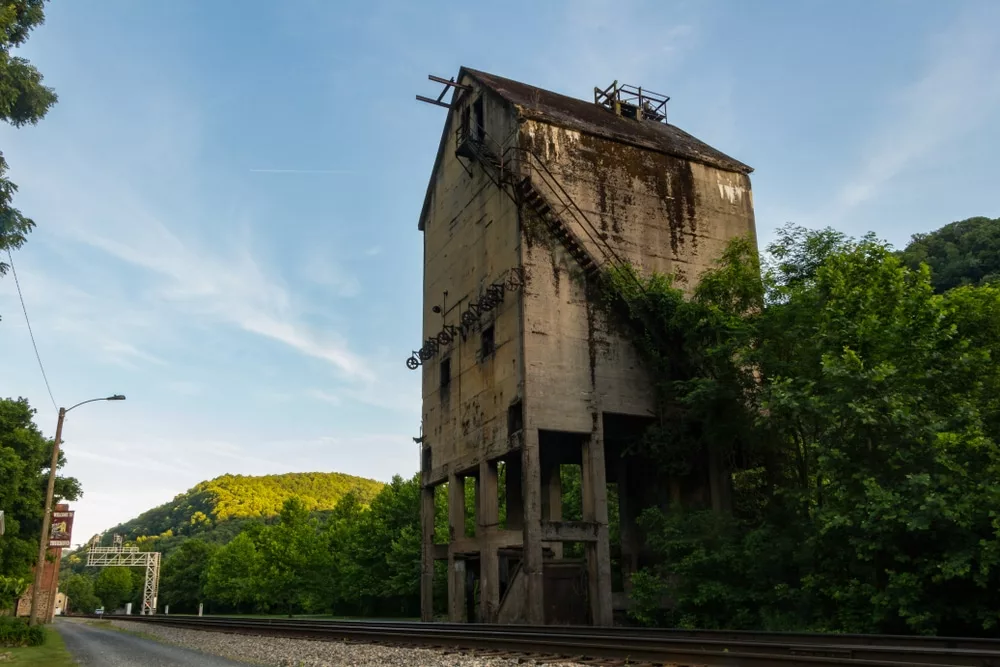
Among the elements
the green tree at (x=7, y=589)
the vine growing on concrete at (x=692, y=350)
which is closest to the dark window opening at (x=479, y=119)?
the vine growing on concrete at (x=692, y=350)

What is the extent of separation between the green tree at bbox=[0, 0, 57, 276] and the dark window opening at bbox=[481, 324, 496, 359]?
56.1ft

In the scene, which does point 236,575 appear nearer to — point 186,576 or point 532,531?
point 186,576

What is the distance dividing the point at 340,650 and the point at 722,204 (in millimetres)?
25493

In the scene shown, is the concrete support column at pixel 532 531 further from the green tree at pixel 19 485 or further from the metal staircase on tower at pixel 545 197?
the green tree at pixel 19 485

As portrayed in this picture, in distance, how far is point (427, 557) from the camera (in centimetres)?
3475

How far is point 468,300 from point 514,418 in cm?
684

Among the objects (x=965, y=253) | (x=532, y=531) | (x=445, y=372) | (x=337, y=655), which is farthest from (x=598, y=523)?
(x=965, y=253)

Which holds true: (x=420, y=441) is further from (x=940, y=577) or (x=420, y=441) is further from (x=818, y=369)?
(x=940, y=577)

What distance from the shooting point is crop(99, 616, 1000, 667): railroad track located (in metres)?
9.43

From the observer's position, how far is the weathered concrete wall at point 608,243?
29.1 metres

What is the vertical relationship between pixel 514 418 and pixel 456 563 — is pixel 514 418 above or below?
above

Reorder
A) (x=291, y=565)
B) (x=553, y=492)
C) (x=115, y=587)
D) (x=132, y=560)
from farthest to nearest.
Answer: (x=115, y=587) → (x=132, y=560) → (x=291, y=565) → (x=553, y=492)

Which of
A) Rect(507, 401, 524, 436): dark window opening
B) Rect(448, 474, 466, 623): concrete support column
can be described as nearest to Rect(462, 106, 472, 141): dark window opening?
Rect(507, 401, 524, 436): dark window opening

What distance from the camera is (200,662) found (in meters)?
15.8
